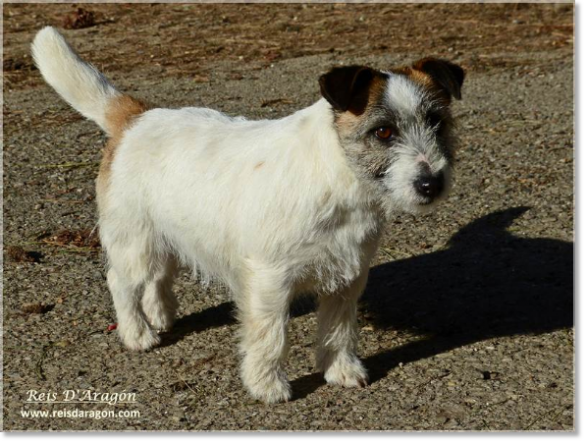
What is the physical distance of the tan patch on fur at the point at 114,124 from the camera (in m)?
5.84

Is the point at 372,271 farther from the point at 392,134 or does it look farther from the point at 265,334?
the point at 392,134

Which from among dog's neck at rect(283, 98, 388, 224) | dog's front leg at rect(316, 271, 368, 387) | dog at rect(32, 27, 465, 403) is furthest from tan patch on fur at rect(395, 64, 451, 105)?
dog's front leg at rect(316, 271, 368, 387)

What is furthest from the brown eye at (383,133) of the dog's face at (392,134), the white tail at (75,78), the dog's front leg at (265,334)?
the white tail at (75,78)

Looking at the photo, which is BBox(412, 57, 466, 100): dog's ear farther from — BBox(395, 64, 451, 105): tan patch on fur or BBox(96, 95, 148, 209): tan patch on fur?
BBox(96, 95, 148, 209): tan patch on fur

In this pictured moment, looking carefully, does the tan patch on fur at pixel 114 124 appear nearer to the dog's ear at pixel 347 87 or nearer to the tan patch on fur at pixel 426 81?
the dog's ear at pixel 347 87

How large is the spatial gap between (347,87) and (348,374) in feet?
5.57

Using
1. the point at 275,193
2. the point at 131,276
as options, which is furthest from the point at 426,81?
the point at 131,276

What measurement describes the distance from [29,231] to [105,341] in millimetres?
1902

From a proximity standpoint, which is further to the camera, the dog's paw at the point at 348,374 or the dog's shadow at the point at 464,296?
the dog's shadow at the point at 464,296

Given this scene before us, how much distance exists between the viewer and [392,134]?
4812mm

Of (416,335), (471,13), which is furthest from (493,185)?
(471,13)

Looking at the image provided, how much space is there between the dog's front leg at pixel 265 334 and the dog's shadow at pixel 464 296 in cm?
23

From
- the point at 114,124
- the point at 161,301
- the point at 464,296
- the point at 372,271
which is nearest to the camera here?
the point at 114,124

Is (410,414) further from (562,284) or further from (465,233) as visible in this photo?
(465,233)
